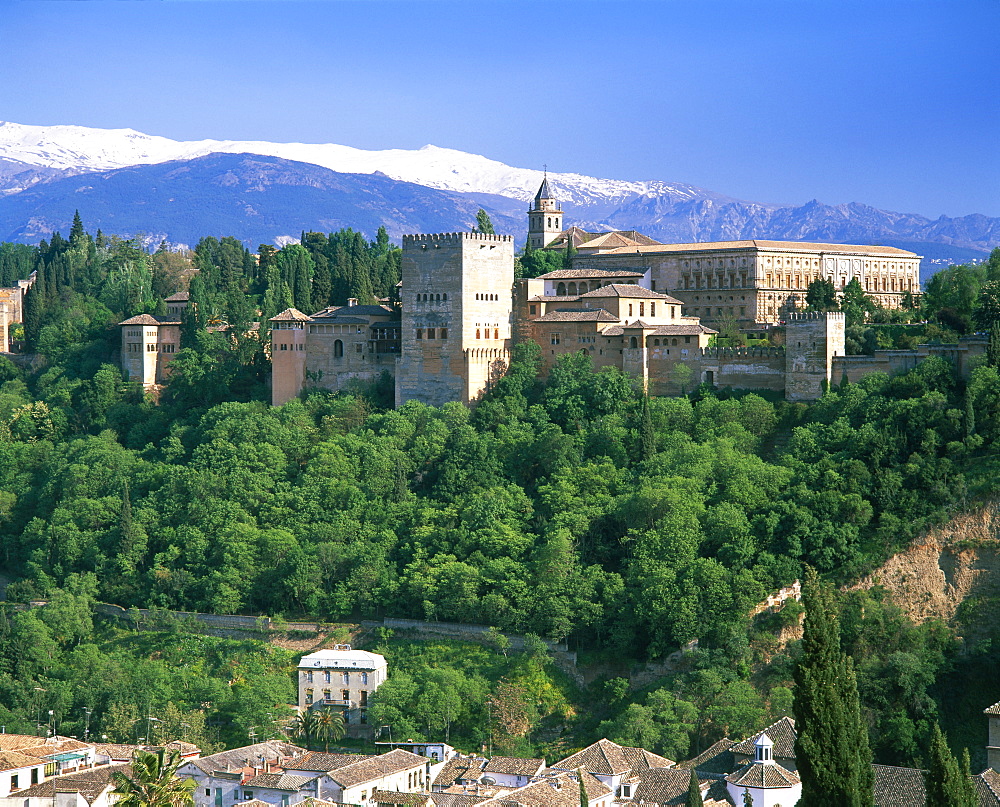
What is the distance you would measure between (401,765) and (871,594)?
596 inches

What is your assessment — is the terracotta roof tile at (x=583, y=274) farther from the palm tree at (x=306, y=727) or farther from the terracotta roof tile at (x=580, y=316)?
the palm tree at (x=306, y=727)

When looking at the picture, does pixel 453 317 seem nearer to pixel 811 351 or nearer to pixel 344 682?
pixel 811 351

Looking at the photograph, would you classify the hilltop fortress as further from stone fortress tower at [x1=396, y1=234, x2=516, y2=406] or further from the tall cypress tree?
the tall cypress tree

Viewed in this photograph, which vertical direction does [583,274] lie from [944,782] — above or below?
above

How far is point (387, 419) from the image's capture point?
60.4 meters

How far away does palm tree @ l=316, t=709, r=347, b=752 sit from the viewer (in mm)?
49031

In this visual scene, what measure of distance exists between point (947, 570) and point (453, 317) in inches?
807

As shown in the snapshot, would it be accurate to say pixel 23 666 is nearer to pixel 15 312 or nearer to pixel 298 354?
pixel 298 354

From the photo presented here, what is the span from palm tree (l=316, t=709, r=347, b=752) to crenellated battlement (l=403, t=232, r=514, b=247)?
19.2 meters

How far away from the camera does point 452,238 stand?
200ft

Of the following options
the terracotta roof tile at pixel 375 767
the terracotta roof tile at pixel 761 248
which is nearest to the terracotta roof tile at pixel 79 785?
the terracotta roof tile at pixel 375 767

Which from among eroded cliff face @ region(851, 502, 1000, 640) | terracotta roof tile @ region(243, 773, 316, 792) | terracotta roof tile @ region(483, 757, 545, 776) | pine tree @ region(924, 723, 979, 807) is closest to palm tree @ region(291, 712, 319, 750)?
terracotta roof tile @ region(243, 773, 316, 792)

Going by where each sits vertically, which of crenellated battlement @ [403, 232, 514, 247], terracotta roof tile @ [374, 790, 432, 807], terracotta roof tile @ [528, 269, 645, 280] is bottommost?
terracotta roof tile @ [374, 790, 432, 807]

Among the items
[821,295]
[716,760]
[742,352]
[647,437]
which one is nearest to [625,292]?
[742,352]
